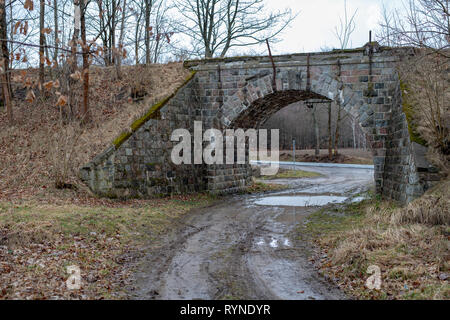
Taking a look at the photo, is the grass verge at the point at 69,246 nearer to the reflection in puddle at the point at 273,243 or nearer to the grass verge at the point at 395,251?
the reflection in puddle at the point at 273,243

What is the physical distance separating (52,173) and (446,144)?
10769 mm

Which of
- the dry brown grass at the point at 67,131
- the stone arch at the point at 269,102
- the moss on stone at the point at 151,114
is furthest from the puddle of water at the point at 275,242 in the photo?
the moss on stone at the point at 151,114

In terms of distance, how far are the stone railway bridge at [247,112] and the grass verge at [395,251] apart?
6.69ft

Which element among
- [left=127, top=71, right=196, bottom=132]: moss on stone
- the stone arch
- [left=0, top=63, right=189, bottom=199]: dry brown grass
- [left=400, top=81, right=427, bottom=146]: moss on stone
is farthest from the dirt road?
[left=0, top=63, right=189, bottom=199]: dry brown grass

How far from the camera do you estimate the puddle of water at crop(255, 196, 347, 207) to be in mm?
13656

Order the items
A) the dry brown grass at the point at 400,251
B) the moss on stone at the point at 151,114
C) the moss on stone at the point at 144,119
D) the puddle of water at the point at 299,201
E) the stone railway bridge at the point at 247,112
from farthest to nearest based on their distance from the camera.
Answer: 1. the puddle of water at the point at 299,201
2. the moss on stone at the point at 151,114
3. the moss on stone at the point at 144,119
4. the stone railway bridge at the point at 247,112
5. the dry brown grass at the point at 400,251

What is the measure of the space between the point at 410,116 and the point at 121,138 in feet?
27.8

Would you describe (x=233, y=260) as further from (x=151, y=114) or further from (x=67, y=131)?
(x=67, y=131)

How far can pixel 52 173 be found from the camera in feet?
40.2

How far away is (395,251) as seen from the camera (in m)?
6.46

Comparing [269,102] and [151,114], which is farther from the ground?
[269,102]

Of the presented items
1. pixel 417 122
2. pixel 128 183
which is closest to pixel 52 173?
pixel 128 183

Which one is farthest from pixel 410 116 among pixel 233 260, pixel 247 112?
pixel 233 260

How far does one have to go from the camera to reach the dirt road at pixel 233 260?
552cm
